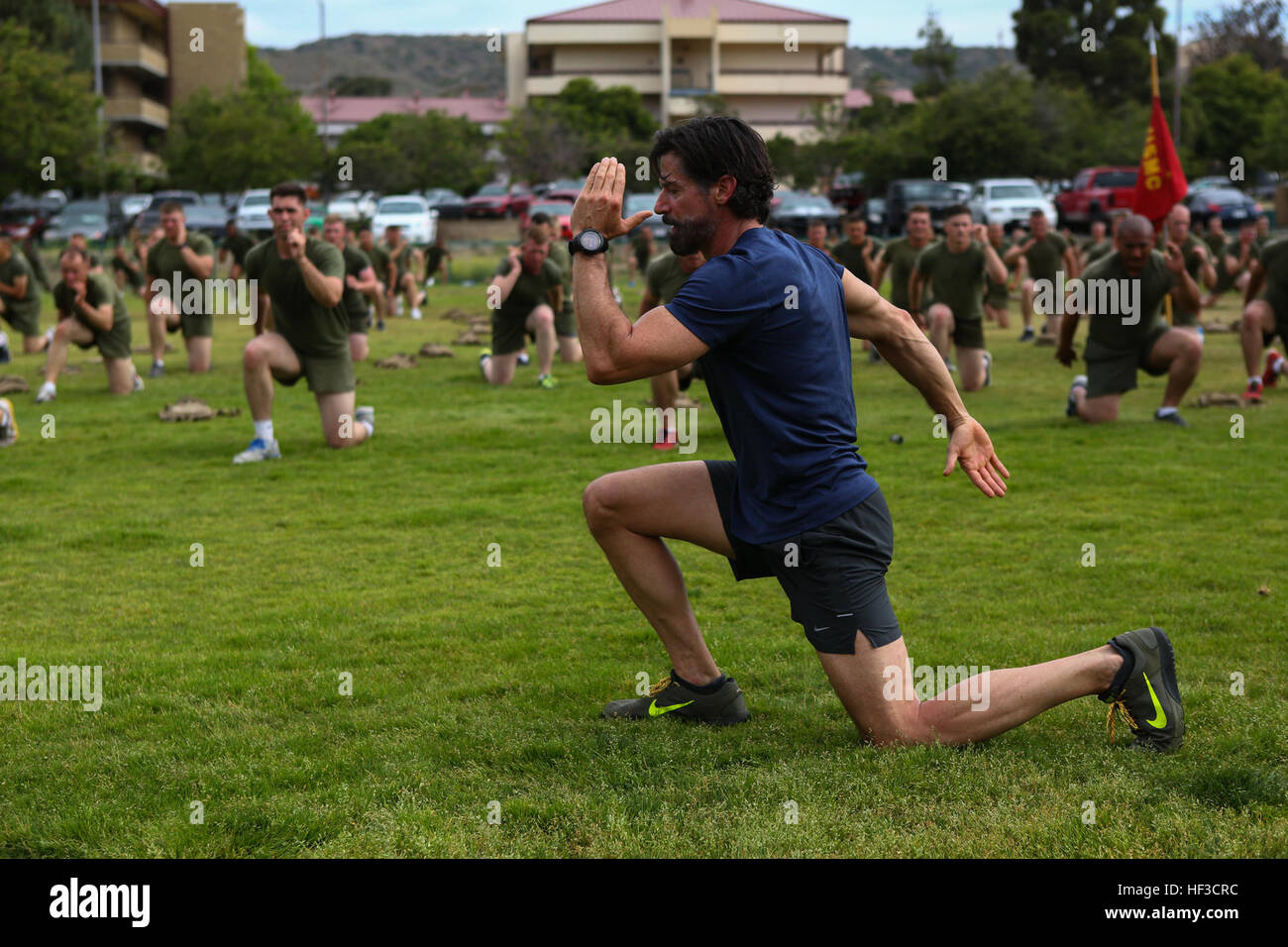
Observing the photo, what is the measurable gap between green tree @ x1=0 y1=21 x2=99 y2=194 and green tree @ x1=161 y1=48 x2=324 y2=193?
20.3ft

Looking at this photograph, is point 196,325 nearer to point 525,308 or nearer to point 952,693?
point 525,308

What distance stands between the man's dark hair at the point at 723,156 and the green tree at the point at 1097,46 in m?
75.7

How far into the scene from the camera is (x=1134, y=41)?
247 feet

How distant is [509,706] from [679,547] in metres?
2.98

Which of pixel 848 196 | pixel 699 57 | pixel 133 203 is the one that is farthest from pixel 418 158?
pixel 699 57

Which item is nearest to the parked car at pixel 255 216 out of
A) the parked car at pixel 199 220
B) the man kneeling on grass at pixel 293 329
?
the parked car at pixel 199 220

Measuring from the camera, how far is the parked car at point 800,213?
4062 cm

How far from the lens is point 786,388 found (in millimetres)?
4418

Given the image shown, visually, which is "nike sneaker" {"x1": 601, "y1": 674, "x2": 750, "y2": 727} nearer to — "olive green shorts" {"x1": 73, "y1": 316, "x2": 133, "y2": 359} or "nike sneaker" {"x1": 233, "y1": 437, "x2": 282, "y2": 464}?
"nike sneaker" {"x1": 233, "y1": 437, "x2": 282, "y2": 464}

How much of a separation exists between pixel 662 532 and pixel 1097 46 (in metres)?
78.3

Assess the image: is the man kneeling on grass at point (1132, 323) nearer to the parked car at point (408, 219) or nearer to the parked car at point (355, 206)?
the parked car at point (408, 219)

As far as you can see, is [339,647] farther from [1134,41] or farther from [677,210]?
[1134,41]

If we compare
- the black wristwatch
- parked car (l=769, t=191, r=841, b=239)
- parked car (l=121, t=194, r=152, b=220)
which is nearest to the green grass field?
the black wristwatch

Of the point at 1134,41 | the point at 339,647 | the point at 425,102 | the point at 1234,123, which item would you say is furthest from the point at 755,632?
the point at 425,102
